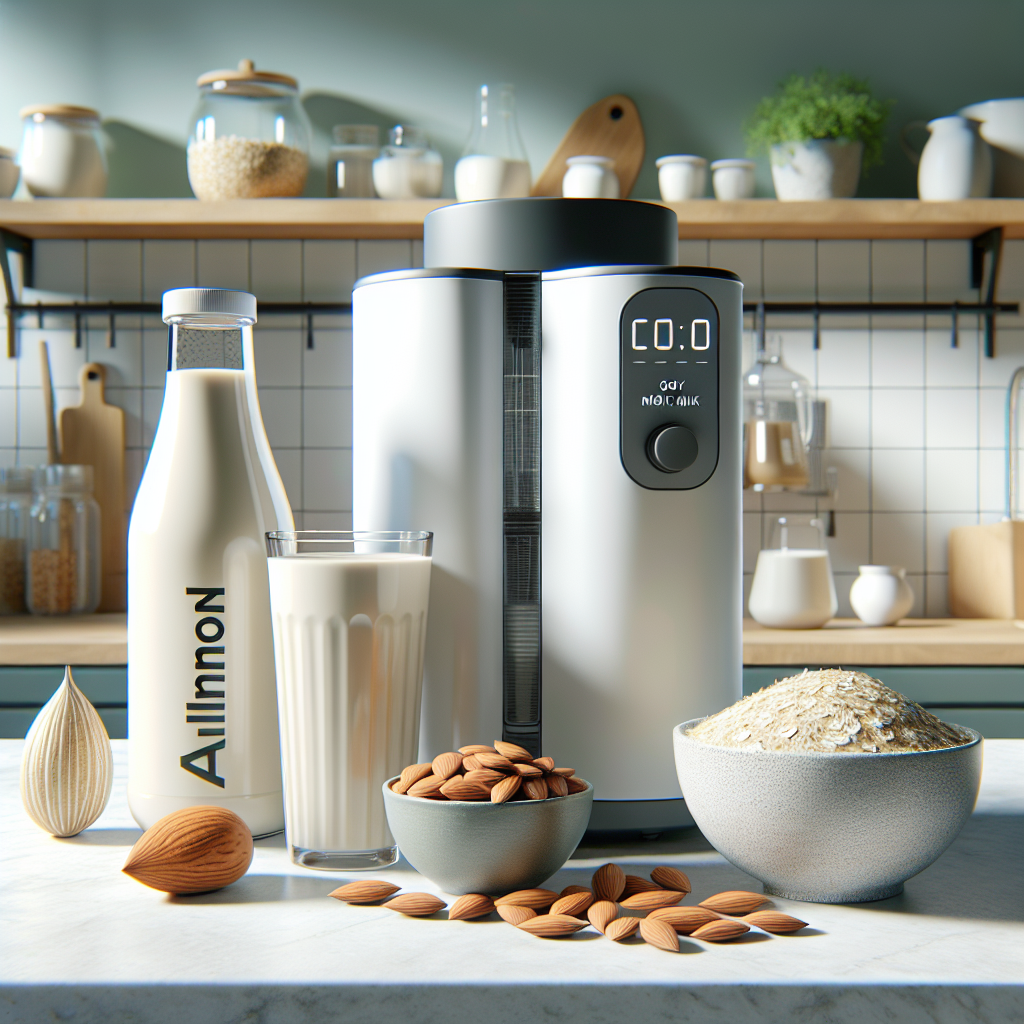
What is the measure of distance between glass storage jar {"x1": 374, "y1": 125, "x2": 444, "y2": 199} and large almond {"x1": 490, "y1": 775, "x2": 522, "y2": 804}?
181 centimetres

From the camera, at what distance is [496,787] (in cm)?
45

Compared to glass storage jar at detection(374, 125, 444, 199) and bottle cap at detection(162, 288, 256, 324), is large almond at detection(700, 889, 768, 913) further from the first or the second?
glass storage jar at detection(374, 125, 444, 199)

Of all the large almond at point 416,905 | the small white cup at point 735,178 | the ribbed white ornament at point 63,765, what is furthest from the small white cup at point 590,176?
the large almond at point 416,905

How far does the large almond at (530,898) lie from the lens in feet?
1.48

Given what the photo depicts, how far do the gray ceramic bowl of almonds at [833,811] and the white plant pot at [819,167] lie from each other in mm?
1845

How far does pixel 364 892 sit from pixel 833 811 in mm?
215

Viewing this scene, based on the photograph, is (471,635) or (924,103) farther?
(924,103)

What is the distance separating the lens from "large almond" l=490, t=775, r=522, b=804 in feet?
1.47

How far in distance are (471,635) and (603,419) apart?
0.15 metres

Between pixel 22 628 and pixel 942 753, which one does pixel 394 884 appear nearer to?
pixel 942 753

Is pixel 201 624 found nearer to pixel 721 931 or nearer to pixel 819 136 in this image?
pixel 721 931

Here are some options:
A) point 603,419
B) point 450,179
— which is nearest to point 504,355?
point 603,419

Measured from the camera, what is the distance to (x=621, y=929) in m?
0.43

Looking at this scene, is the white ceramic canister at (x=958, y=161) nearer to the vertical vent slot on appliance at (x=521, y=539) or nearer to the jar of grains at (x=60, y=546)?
the vertical vent slot on appliance at (x=521, y=539)
